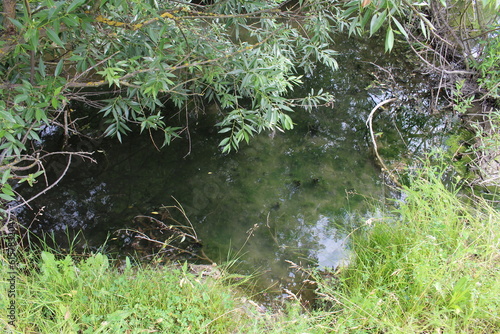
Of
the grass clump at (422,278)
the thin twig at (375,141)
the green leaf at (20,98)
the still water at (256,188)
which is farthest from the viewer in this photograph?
the thin twig at (375,141)

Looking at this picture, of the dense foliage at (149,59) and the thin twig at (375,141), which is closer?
the dense foliage at (149,59)

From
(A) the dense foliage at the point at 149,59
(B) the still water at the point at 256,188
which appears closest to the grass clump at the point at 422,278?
(B) the still water at the point at 256,188

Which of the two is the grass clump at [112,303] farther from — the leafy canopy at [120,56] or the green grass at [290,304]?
the leafy canopy at [120,56]

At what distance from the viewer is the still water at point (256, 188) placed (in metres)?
2.72

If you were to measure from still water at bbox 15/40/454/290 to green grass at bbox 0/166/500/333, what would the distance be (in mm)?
475

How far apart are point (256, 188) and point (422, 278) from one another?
5.24 ft

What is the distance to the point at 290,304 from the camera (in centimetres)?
229

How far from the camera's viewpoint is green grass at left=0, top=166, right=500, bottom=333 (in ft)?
5.94

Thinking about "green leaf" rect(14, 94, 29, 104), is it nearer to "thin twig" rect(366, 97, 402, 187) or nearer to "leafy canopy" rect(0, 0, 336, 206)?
"leafy canopy" rect(0, 0, 336, 206)

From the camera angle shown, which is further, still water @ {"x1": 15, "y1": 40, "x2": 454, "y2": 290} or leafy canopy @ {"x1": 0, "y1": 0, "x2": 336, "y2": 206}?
still water @ {"x1": 15, "y1": 40, "x2": 454, "y2": 290}

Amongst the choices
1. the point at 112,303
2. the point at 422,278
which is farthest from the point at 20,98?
the point at 422,278

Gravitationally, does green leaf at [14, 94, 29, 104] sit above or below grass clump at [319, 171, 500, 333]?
above

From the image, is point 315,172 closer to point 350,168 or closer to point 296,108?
point 350,168

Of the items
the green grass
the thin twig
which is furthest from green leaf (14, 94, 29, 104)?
the thin twig
